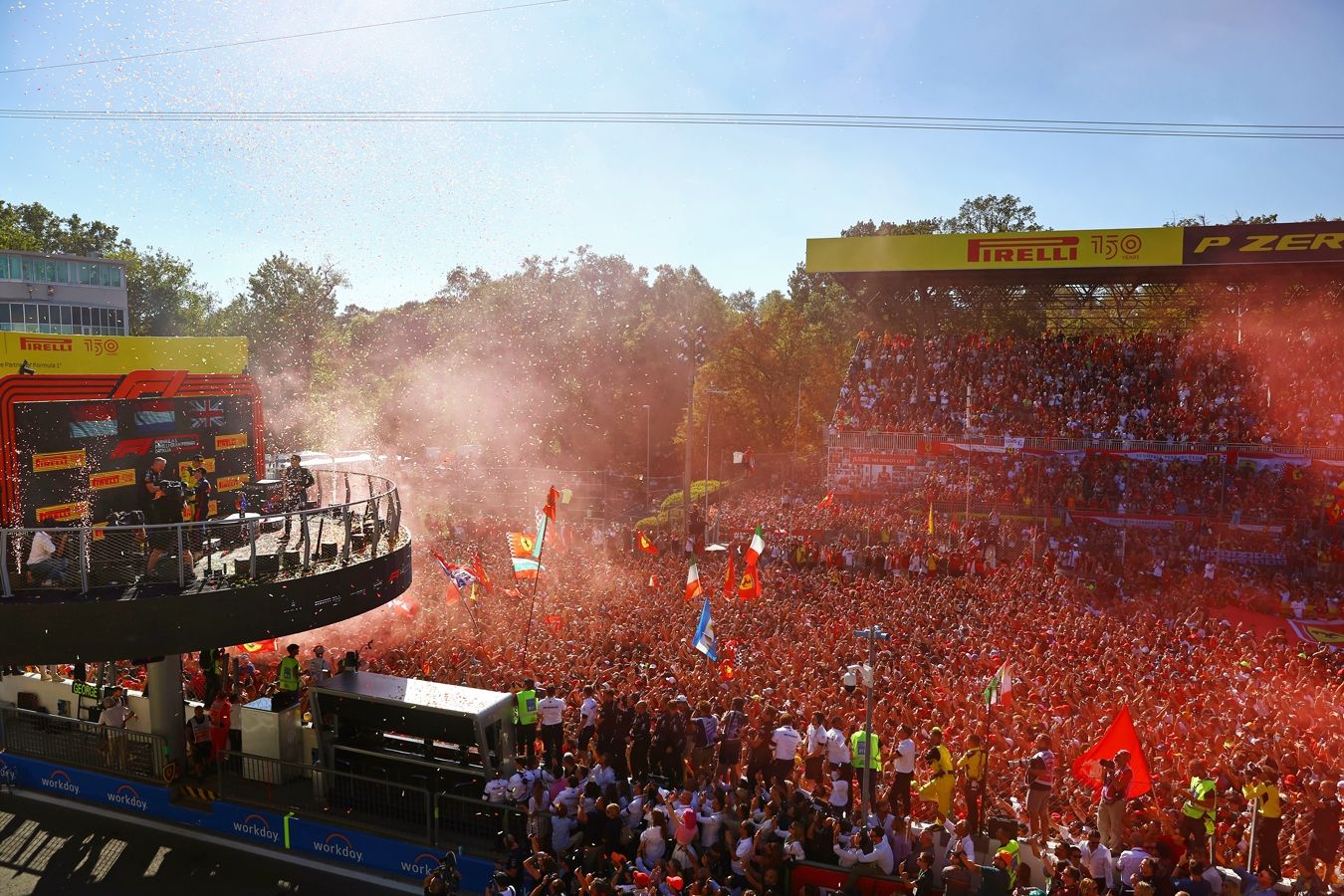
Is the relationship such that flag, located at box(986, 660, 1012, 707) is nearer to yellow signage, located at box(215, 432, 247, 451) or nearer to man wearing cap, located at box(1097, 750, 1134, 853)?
man wearing cap, located at box(1097, 750, 1134, 853)

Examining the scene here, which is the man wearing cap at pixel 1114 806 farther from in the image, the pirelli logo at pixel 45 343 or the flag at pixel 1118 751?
the pirelli logo at pixel 45 343

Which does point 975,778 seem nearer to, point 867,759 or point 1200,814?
point 867,759

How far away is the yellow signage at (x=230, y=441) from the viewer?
17.2 metres

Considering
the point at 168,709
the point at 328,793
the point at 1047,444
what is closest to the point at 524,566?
the point at 168,709

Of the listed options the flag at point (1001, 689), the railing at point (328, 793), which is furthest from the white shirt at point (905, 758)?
the railing at point (328, 793)

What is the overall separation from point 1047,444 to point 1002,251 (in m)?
7.48

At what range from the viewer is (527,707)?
12.3 meters

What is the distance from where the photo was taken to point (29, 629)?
1077 cm

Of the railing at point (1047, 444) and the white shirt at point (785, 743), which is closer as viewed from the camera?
the white shirt at point (785, 743)

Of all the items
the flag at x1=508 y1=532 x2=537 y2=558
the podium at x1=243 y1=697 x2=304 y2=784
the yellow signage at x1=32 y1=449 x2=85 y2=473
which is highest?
the yellow signage at x1=32 y1=449 x2=85 y2=473

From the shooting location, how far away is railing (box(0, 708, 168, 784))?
1326 cm

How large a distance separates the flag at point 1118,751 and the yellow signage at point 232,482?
1500 cm

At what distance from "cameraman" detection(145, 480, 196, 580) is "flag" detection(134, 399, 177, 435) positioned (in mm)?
3153

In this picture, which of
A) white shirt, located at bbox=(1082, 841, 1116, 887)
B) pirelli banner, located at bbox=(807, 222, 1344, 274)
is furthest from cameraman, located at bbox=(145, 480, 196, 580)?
pirelli banner, located at bbox=(807, 222, 1344, 274)
